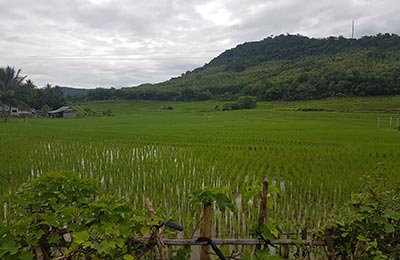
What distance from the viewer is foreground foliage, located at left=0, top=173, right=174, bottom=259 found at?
7.13ft

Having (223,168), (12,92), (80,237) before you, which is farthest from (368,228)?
(12,92)

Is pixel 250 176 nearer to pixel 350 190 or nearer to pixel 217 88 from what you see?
pixel 350 190

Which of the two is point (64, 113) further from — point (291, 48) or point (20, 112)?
point (291, 48)

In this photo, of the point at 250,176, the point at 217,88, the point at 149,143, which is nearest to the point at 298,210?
the point at 250,176

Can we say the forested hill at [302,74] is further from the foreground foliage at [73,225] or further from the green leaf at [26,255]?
the green leaf at [26,255]

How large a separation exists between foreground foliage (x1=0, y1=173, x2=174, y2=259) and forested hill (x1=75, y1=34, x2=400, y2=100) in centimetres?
5369

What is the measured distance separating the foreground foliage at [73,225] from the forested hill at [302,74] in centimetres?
5369

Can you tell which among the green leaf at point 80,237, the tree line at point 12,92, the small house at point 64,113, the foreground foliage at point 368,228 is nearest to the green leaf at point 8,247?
the green leaf at point 80,237

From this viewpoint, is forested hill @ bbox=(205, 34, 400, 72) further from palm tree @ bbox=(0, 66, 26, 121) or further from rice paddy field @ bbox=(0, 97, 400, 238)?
rice paddy field @ bbox=(0, 97, 400, 238)

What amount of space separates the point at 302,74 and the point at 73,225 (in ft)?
202

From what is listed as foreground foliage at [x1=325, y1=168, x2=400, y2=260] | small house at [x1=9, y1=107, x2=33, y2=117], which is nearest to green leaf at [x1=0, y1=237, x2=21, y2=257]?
foreground foliage at [x1=325, y1=168, x2=400, y2=260]

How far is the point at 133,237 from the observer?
2.30 metres

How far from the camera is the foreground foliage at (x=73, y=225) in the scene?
85.5 inches

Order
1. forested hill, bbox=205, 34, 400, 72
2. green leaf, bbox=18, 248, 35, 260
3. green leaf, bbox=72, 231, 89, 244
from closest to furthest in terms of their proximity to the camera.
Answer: green leaf, bbox=72, 231, 89, 244 → green leaf, bbox=18, 248, 35, 260 → forested hill, bbox=205, 34, 400, 72
